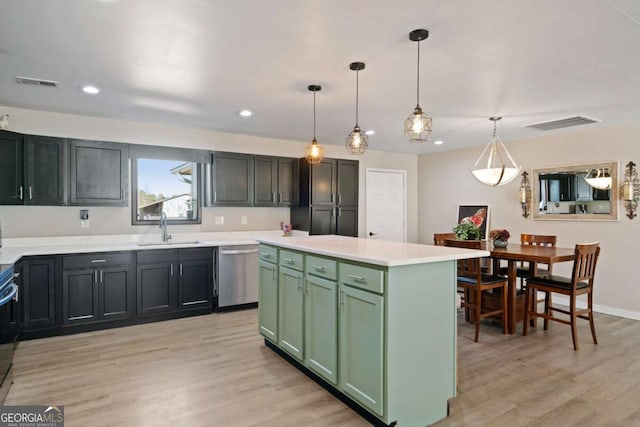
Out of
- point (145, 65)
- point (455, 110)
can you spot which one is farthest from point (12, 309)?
point (455, 110)

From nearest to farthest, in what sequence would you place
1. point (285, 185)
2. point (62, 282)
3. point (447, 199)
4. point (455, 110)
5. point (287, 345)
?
point (287, 345) < point (62, 282) < point (455, 110) < point (285, 185) < point (447, 199)

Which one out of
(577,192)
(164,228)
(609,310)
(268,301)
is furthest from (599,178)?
(164,228)

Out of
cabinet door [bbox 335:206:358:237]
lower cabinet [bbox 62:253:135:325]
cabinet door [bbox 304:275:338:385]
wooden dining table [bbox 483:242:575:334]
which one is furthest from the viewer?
cabinet door [bbox 335:206:358:237]

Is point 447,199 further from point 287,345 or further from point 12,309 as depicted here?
point 12,309

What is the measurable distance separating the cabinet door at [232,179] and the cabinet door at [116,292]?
1451 mm

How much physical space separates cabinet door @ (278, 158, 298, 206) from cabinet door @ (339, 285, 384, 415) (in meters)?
3.33

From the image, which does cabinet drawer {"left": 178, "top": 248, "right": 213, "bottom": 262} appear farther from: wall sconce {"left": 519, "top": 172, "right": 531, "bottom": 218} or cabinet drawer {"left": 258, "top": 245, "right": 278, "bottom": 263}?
wall sconce {"left": 519, "top": 172, "right": 531, "bottom": 218}

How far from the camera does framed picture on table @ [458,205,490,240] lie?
6125 millimetres

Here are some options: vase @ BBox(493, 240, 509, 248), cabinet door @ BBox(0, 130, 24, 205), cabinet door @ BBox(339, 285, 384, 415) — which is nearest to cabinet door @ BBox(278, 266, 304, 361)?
cabinet door @ BBox(339, 285, 384, 415)

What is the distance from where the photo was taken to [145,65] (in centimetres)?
286

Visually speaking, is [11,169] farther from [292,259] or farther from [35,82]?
[292,259]

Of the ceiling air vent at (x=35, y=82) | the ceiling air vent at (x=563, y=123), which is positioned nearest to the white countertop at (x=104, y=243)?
the ceiling air vent at (x=35, y=82)

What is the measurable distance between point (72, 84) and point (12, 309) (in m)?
2.02

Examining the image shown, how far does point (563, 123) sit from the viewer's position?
15.1 feet
